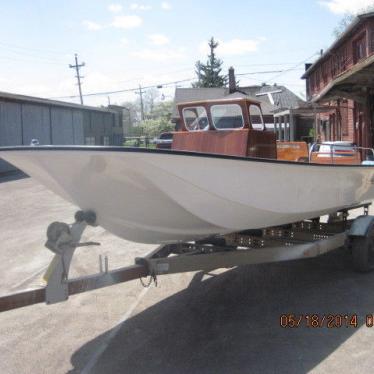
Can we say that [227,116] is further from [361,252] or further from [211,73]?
[211,73]

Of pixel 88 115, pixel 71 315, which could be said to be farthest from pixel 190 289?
pixel 88 115

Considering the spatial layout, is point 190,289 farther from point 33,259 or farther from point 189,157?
point 33,259

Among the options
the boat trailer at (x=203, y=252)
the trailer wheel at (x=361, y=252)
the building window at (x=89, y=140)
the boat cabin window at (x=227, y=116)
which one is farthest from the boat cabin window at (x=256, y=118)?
the building window at (x=89, y=140)

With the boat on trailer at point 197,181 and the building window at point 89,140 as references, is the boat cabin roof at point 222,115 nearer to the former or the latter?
the boat on trailer at point 197,181

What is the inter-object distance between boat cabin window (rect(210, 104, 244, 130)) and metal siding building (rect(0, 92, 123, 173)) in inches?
822

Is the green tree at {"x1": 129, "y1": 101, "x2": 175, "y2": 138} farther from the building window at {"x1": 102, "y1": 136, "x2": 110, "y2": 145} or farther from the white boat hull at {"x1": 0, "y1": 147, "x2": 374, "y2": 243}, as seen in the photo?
the white boat hull at {"x1": 0, "y1": 147, "x2": 374, "y2": 243}

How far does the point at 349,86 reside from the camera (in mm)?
15641

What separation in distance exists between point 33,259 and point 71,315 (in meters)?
2.59

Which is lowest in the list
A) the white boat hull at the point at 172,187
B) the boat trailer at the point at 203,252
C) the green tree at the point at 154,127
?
the boat trailer at the point at 203,252

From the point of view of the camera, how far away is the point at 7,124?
2536cm

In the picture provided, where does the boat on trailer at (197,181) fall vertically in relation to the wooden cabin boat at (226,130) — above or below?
below

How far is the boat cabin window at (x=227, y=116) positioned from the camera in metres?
5.54
